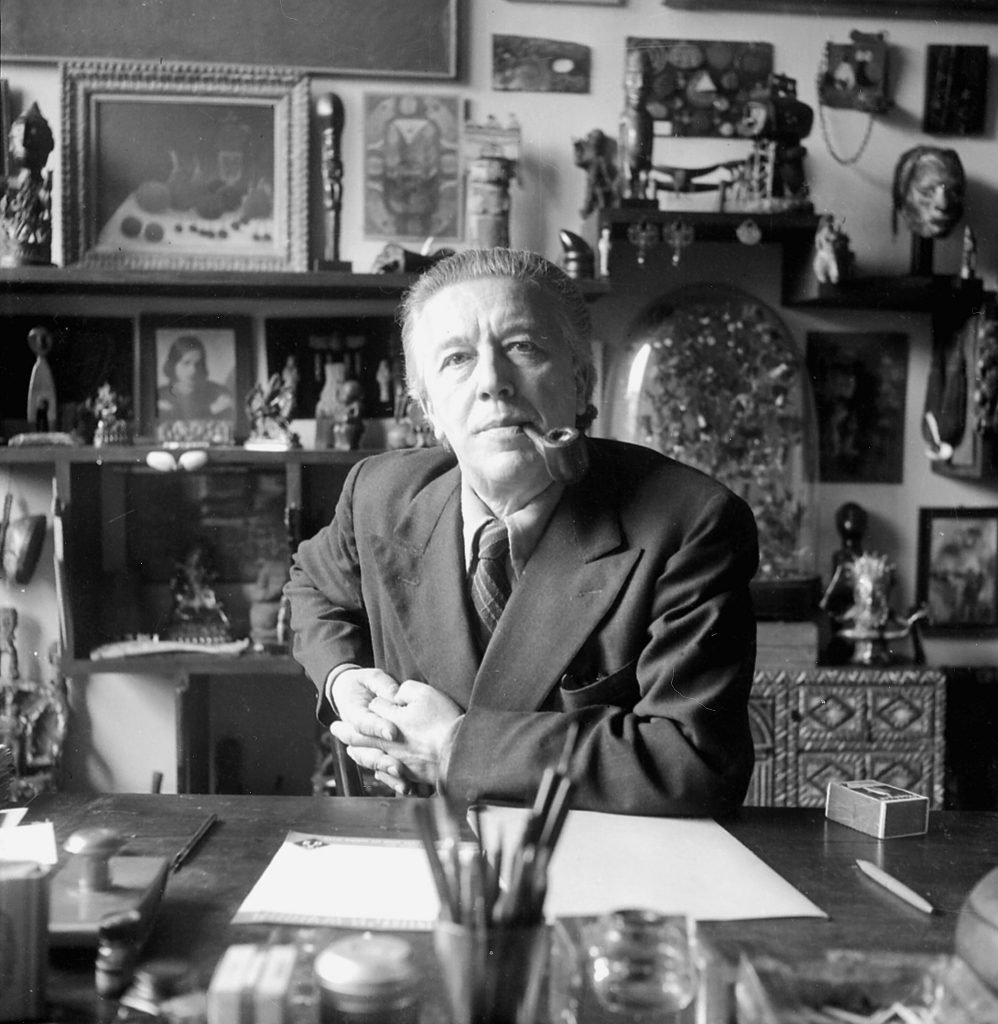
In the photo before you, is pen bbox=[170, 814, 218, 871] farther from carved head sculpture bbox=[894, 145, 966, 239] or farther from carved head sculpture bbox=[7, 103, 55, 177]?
carved head sculpture bbox=[894, 145, 966, 239]

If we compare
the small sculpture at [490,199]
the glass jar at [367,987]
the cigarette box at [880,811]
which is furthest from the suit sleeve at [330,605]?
the small sculpture at [490,199]

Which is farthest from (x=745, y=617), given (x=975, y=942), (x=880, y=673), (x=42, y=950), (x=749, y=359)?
(x=749, y=359)

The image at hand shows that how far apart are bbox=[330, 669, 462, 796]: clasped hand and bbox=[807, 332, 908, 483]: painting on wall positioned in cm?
221

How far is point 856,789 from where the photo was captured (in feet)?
4.74

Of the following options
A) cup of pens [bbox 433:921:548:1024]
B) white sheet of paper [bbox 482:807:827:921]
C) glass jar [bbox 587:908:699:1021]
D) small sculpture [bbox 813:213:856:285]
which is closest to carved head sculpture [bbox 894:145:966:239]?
small sculpture [bbox 813:213:856:285]

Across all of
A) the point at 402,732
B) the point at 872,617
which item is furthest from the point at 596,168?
the point at 402,732

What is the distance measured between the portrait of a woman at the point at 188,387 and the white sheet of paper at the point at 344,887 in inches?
88.7

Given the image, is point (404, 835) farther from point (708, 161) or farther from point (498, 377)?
point (708, 161)

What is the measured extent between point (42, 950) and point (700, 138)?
3.10 metres

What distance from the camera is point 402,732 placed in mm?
1620

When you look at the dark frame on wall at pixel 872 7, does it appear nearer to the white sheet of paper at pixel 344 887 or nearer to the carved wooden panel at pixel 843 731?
the carved wooden panel at pixel 843 731

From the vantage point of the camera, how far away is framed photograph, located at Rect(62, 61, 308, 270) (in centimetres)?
326

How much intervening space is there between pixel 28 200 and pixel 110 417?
0.63 metres

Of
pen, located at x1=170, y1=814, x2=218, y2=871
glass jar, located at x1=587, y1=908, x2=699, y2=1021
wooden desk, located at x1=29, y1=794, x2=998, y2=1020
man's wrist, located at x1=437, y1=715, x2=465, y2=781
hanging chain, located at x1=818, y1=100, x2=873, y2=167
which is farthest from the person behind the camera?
hanging chain, located at x1=818, y1=100, x2=873, y2=167
